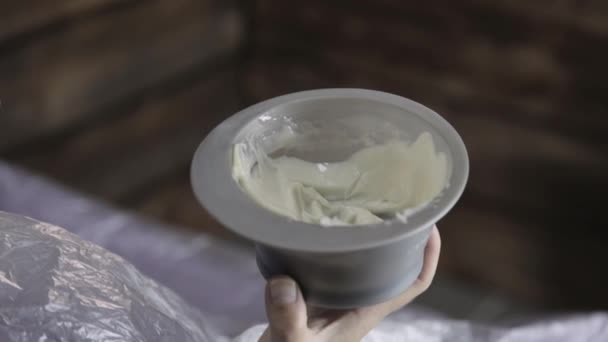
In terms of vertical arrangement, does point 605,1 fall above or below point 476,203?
above

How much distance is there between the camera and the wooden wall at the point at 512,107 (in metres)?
1.91

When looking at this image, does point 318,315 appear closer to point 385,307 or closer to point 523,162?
point 385,307

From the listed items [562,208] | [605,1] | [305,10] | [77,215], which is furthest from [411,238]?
[305,10]

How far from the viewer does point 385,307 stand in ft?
2.53

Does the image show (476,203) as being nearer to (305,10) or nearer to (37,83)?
(305,10)

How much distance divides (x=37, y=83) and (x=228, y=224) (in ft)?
4.47

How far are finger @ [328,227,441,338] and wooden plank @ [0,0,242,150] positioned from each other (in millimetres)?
1256

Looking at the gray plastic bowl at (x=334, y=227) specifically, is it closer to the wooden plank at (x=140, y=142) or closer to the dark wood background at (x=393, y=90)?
the dark wood background at (x=393, y=90)

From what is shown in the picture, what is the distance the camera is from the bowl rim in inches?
23.5

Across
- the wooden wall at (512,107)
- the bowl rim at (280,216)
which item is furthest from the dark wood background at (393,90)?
the bowl rim at (280,216)

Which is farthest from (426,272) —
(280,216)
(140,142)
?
(140,142)

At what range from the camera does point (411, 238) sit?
0.65 metres

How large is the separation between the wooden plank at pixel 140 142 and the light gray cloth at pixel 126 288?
1.78 feet

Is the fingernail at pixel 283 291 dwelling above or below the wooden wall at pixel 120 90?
above
